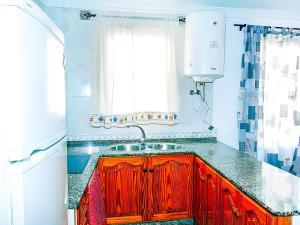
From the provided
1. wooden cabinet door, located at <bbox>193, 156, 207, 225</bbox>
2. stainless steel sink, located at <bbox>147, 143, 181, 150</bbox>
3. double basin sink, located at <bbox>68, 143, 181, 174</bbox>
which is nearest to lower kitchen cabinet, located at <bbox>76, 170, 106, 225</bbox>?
double basin sink, located at <bbox>68, 143, 181, 174</bbox>

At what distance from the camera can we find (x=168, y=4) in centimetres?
291

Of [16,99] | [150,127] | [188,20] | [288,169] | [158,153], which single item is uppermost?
Answer: [188,20]

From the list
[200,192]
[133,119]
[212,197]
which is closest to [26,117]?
[212,197]

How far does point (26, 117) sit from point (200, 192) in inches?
76.6

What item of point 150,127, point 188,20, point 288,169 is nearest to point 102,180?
point 150,127

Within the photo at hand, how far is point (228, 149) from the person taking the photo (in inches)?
103

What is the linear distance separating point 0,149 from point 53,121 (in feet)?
0.92

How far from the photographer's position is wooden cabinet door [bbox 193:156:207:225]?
223cm

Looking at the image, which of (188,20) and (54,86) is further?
(188,20)

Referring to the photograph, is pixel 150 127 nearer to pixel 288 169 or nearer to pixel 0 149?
pixel 288 169

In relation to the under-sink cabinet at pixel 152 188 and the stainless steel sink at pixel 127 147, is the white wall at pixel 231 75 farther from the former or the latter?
the stainless steel sink at pixel 127 147

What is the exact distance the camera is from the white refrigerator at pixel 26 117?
0.64 metres

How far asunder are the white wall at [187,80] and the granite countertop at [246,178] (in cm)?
42

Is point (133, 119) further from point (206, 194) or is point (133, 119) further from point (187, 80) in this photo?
point (206, 194)
